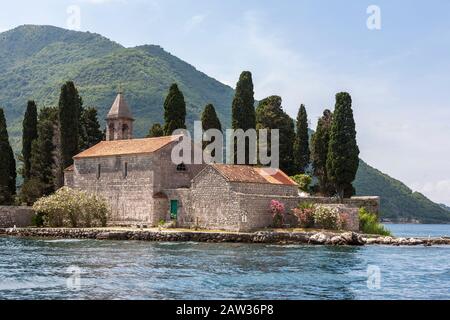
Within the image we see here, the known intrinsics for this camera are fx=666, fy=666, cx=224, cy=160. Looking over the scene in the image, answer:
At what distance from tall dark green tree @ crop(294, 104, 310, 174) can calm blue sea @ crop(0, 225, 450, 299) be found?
23.5m

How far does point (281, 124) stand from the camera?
207 ft

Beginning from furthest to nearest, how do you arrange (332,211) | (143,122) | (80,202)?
(143,122), (80,202), (332,211)

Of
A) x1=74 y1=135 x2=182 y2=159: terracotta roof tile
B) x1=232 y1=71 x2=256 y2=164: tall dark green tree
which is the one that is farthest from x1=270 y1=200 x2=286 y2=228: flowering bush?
x1=232 y1=71 x2=256 y2=164: tall dark green tree

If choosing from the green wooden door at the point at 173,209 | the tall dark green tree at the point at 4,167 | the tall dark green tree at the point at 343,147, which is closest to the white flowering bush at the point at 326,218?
the tall dark green tree at the point at 343,147

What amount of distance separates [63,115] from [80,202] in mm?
10920

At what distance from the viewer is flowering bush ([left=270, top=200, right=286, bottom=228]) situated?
44.1 m

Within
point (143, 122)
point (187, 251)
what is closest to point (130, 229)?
point (187, 251)

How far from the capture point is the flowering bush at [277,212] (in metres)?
44.1

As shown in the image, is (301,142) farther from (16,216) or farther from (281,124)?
(16,216)

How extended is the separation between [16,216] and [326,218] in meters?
25.2

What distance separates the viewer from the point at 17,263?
2823 centimetres

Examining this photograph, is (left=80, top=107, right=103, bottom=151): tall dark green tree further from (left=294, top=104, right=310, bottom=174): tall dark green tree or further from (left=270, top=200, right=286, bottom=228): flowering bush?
(left=270, top=200, right=286, bottom=228): flowering bush

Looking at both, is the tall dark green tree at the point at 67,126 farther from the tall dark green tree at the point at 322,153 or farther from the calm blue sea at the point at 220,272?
the tall dark green tree at the point at 322,153
